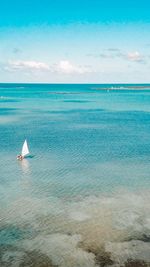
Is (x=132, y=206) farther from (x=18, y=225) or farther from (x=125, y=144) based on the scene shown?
(x=125, y=144)

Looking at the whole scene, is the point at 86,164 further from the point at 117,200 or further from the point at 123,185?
the point at 117,200

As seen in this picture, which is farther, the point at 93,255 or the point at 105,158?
the point at 105,158

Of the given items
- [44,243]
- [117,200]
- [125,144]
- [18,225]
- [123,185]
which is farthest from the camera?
[125,144]

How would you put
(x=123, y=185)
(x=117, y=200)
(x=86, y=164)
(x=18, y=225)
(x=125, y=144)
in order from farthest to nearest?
(x=125, y=144)
(x=86, y=164)
(x=123, y=185)
(x=117, y=200)
(x=18, y=225)

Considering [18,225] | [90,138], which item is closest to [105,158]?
[90,138]

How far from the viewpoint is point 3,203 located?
1262 inches

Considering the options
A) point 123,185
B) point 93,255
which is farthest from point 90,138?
point 93,255

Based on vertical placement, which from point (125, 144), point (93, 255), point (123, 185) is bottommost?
point (93, 255)

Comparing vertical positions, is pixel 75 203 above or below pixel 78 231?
above

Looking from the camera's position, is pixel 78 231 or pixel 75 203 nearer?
pixel 78 231

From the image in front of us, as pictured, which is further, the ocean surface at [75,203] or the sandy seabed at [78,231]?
the ocean surface at [75,203]

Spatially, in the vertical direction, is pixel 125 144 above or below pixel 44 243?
above

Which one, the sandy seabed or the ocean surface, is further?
the ocean surface

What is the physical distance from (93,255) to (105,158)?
26.0 meters
